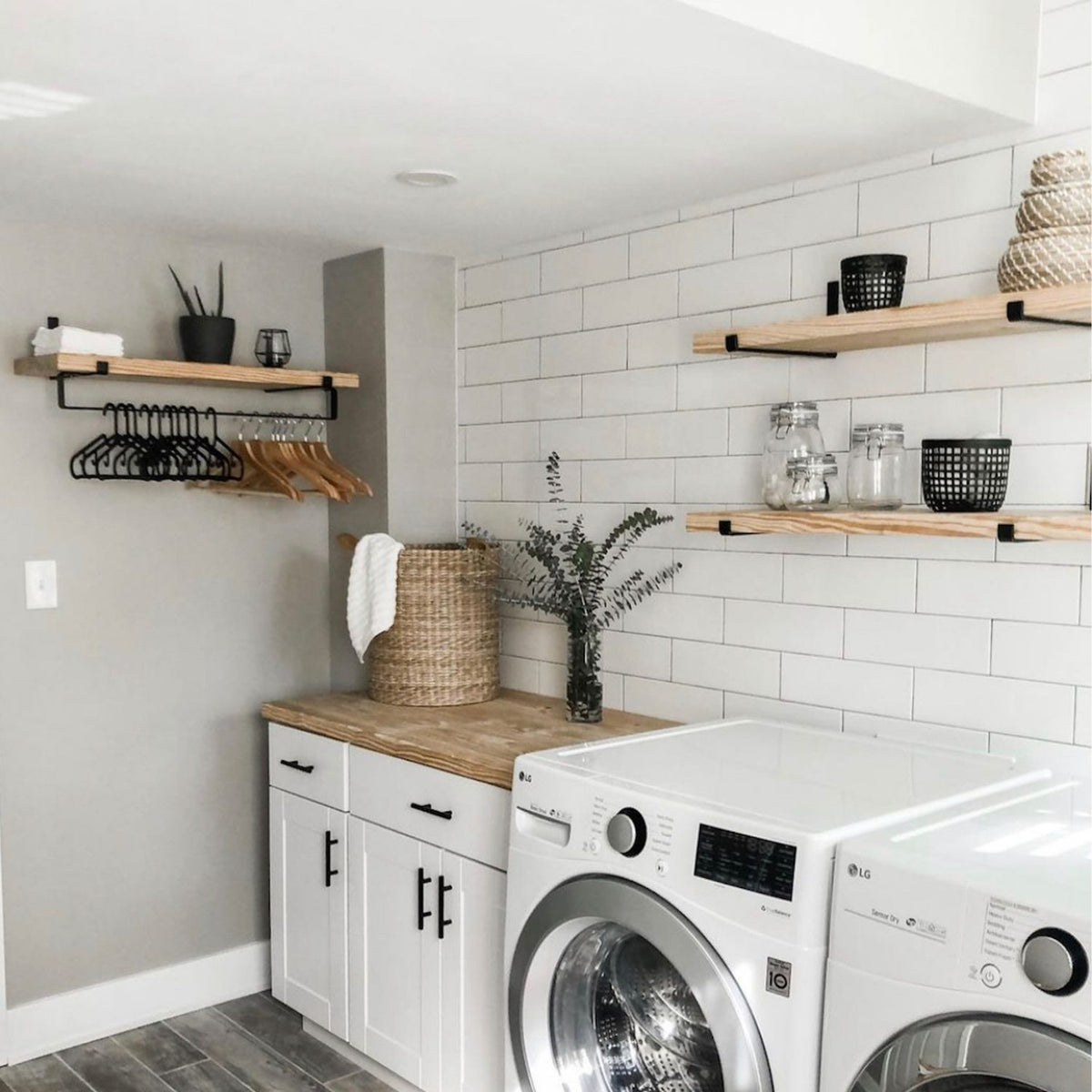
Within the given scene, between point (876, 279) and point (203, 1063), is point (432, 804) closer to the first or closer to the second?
point (203, 1063)

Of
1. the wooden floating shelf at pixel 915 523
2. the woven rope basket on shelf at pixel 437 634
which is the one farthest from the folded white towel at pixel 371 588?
the wooden floating shelf at pixel 915 523

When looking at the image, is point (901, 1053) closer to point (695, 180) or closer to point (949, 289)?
point (949, 289)

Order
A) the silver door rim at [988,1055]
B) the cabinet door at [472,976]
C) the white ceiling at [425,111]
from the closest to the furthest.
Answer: the silver door rim at [988,1055]
the white ceiling at [425,111]
the cabinet door at [472,976]

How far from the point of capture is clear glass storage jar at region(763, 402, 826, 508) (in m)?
2.50

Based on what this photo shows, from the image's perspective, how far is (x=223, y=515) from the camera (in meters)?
3.41

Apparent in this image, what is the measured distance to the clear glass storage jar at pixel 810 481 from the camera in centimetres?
245

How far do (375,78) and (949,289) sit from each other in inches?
45.6

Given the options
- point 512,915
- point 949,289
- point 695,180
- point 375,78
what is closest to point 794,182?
point 695,180

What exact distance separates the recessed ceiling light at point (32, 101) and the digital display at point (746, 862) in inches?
63.5

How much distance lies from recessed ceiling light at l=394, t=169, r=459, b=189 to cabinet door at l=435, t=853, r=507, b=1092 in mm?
1430

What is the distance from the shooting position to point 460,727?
293 centimetres

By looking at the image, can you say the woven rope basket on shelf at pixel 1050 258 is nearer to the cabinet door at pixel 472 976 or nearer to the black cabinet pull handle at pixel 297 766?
the cabinet door at pixel 472 976

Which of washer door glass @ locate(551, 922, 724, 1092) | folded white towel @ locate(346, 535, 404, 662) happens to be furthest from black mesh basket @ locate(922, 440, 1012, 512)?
folded white towel @ locate(346, 535, 404, 662)

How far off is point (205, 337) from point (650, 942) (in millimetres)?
1925
